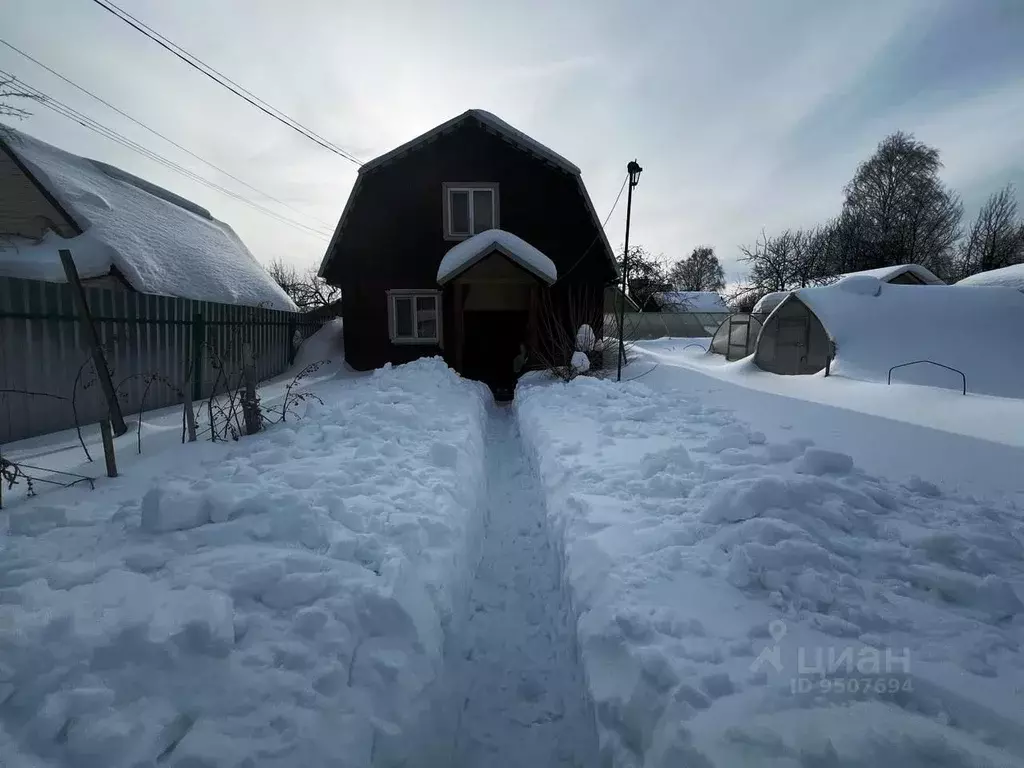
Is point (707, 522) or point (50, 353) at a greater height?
point (50, 353)

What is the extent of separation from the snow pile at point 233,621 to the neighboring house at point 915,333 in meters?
9.48

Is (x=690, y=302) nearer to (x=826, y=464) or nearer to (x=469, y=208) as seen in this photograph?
(x=469, y=208)

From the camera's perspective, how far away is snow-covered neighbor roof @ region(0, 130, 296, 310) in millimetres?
8930

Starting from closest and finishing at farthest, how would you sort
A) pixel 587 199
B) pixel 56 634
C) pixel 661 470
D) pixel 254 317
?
1. pixel 56 634
2. pixel 661 470
3. pixel 254 317
4. pixel 587 199

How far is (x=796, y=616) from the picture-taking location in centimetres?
210

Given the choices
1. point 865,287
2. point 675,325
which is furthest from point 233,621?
point 675,325

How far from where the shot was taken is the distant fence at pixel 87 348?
4.92 metres

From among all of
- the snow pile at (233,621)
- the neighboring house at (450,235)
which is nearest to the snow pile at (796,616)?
the snow pile at (233,621)

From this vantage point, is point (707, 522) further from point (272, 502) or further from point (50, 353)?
point (50, 353)

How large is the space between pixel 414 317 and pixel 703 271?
4582cm

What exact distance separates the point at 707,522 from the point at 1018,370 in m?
9.46

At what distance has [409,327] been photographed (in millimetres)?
12797

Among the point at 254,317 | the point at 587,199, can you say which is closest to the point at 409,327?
the point at 254,317

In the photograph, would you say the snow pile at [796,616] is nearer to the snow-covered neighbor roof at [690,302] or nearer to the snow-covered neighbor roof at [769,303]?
the snow-covered neighbor roof at [769,303]
